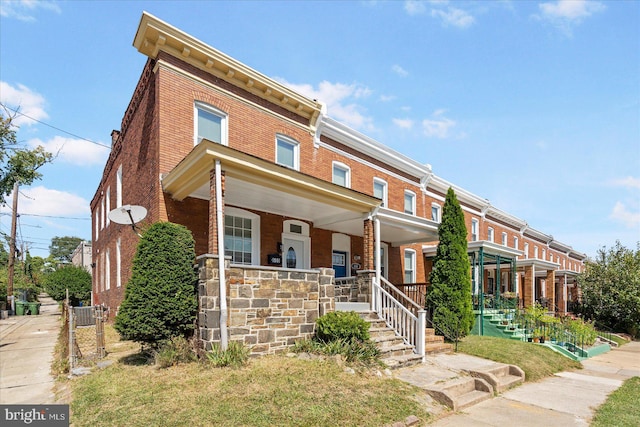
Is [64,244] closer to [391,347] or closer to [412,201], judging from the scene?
[412,201]

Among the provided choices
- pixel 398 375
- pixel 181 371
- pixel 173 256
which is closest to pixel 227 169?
pixel 173 256

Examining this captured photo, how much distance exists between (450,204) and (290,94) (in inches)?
254

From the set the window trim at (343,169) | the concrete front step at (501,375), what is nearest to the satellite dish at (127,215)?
the window trim at (343,169)

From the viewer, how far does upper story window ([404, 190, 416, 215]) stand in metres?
18.6

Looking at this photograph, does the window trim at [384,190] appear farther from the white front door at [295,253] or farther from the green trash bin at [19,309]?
the green trash bin at [19,309]

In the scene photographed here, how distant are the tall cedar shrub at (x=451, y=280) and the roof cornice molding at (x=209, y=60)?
20.4ft

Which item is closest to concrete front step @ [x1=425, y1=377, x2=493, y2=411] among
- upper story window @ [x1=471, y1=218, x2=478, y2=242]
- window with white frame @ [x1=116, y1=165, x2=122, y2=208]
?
window with white frame @ [x1=116, y1=165, x2=122, y2=208]

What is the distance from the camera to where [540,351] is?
38.3ft

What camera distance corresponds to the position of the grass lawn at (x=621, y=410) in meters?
6.39

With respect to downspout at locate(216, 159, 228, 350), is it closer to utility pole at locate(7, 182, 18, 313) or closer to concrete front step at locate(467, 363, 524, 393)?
concrete front step at locate(467, 363, 524, 393)

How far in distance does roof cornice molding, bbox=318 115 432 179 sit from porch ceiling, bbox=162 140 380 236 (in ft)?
11.9

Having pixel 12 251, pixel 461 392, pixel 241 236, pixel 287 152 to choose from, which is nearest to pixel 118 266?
pixel 241 236

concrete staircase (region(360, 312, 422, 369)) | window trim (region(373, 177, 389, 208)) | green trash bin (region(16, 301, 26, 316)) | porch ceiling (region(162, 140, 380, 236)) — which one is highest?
window trim (region(373, 177, 389, 208))

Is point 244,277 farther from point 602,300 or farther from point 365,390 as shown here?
point 602,300
